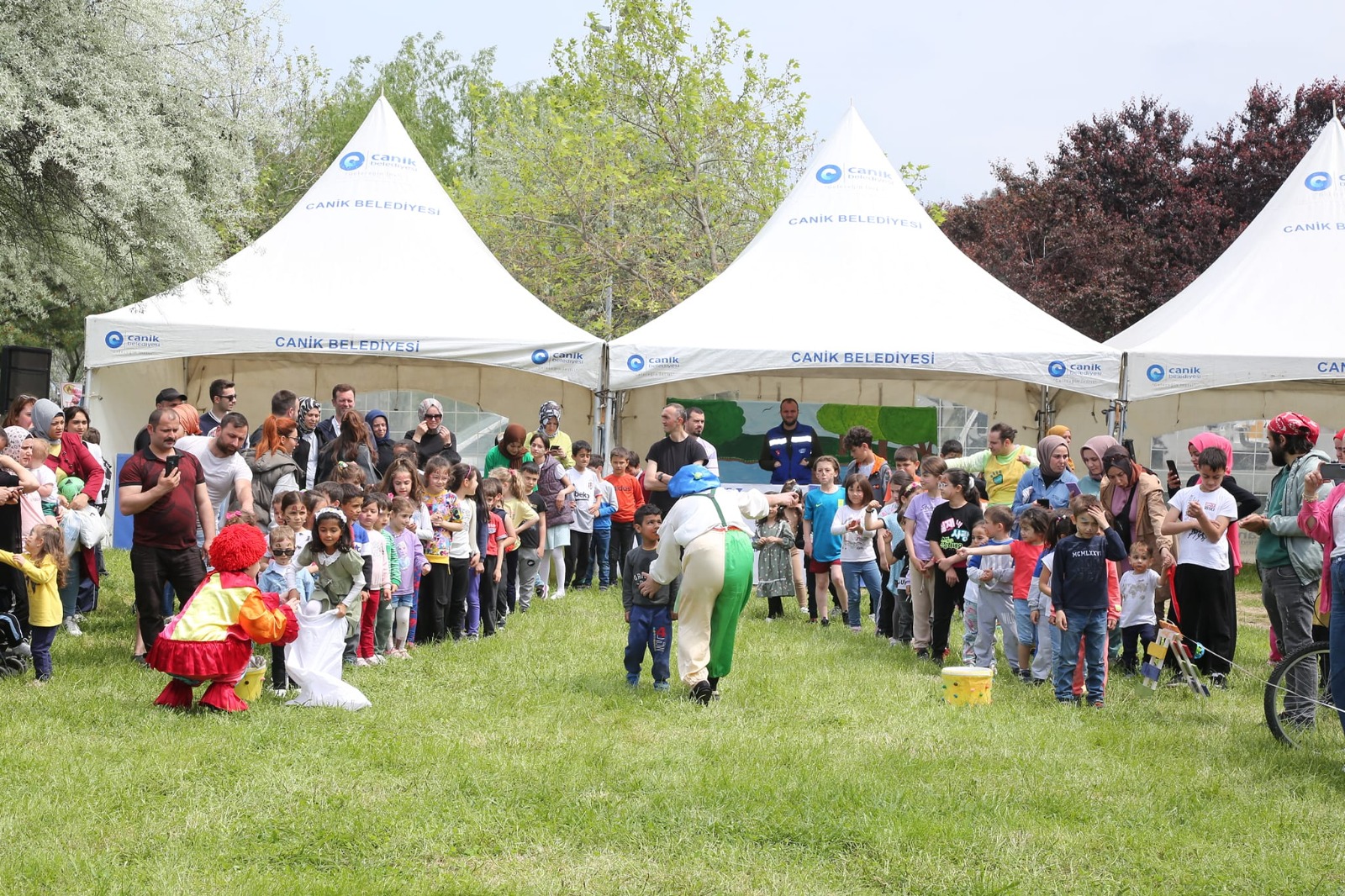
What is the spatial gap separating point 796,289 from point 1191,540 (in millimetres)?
7036

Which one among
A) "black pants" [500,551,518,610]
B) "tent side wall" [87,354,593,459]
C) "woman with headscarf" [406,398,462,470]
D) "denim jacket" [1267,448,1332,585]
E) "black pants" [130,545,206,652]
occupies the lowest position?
"black pants" [500,551,518,610]

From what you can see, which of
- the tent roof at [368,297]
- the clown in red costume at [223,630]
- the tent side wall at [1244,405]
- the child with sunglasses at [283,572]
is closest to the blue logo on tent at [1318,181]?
the tent side wall at [1244,405]

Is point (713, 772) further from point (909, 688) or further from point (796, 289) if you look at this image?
point (796, 289)

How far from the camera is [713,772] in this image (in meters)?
5.75

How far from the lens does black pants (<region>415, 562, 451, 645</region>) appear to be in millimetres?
9086

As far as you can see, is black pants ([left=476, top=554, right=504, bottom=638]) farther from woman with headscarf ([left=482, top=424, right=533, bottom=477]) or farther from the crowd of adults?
woman with headscarf ([left=482, top=424, right=533, bottom=477])

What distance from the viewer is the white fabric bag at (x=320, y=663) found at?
6.97 meters

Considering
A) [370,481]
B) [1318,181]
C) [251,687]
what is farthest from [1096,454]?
[1318,181]

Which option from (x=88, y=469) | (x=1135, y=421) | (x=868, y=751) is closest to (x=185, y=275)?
(x=88, y=469)

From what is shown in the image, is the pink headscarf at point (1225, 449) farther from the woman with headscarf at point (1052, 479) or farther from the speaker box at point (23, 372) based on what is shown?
the speaker box at point (23, 372)

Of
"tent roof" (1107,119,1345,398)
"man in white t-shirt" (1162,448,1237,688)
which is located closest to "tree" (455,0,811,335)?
"tent roof" (1107,119,1345,398)

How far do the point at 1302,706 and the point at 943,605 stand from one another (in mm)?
2708

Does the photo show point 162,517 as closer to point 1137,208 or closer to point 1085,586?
point 1085,586

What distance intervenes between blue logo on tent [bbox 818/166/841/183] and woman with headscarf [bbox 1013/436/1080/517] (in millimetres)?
7370
